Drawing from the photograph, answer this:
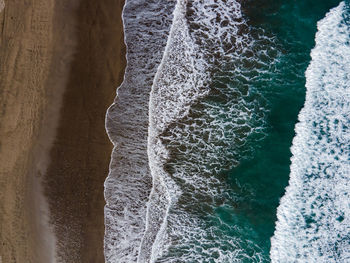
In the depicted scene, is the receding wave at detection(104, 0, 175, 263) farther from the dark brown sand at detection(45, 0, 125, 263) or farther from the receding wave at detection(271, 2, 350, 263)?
the receding wave at detection(271, 2, 350, 263)

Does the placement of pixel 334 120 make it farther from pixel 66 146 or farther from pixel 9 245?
pixel 9 245

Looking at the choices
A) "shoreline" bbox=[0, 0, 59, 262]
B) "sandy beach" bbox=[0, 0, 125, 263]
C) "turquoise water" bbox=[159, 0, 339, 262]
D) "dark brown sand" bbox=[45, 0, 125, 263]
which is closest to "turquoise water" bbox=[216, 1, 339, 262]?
"turquoise water" bbox=[159, 0, 339, 262]

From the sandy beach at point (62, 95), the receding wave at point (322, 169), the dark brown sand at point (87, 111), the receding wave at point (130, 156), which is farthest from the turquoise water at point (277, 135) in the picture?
the sandy beach at point (62, 95)

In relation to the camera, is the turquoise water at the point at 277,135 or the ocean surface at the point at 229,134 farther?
the turquoise water at the point at 277,135

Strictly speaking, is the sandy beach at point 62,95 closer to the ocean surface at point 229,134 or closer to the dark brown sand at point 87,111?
the dark brown sand at point 87,111

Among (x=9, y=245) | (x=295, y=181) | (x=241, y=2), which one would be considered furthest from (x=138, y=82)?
(x=9, y=245)
